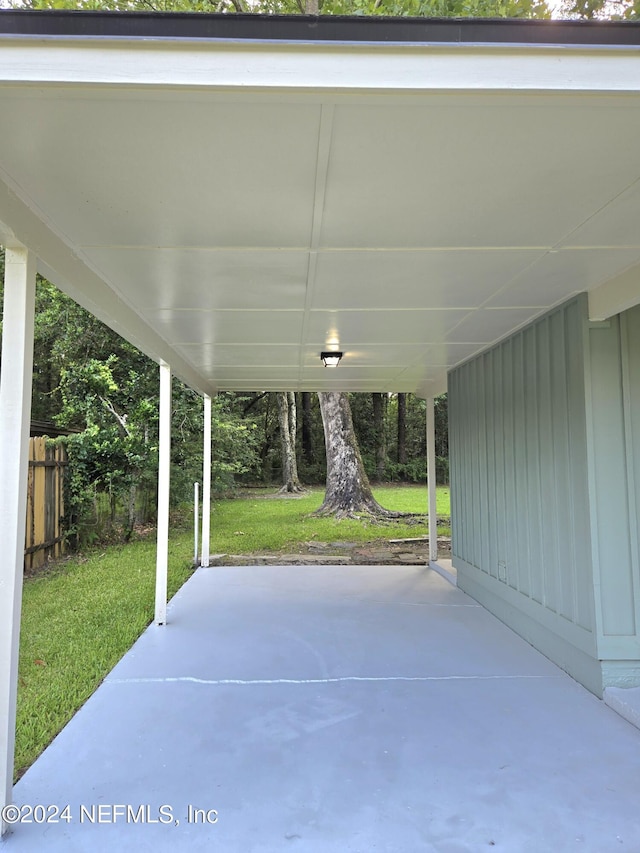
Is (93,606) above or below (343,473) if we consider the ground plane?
below

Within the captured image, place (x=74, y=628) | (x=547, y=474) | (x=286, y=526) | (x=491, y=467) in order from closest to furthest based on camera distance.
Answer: (x=547, y=474), (x=74, y=628), (x=491, y=467), (x=286, y=526)

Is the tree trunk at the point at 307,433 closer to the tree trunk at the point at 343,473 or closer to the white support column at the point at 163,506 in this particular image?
the tree trunk at the point at 343,473

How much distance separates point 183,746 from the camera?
257cm

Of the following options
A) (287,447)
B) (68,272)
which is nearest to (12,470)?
(68,272)

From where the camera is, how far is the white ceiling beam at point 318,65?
1315 millimetres

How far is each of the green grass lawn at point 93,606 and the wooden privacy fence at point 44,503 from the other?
0.96 ft

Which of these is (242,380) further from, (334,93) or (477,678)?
(334,93)

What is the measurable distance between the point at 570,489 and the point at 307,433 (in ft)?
61.6

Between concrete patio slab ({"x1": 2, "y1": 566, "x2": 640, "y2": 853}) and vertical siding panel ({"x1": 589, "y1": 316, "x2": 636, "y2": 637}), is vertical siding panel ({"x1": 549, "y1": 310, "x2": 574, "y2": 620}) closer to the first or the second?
vertical siding panel ({"x1": 589, "y1": 316, "x2": 636, "y2": 637})

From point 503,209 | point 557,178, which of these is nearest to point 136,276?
point 503,209

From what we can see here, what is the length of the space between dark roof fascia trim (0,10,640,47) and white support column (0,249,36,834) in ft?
3.08

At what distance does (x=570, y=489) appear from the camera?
337 cm

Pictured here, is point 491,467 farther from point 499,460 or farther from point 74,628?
point 74,628

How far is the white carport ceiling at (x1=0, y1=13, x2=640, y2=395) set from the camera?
134 centimetres
